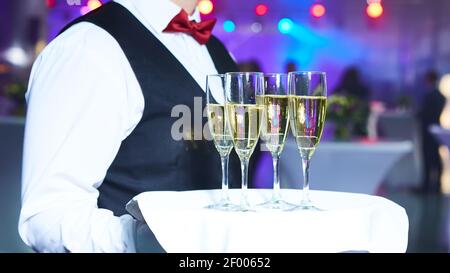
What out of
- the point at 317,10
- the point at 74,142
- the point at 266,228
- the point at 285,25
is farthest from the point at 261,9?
the point at 266,228

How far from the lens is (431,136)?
8.98 metres

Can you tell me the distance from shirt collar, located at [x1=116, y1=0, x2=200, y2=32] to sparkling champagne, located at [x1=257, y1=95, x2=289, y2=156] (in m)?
0.66

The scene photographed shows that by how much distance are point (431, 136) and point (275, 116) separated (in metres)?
7.92

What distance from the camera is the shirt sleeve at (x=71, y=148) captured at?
1.57m

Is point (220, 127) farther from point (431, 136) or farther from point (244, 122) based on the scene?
point (431, 136)

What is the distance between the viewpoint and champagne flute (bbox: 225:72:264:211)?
55.9 inches

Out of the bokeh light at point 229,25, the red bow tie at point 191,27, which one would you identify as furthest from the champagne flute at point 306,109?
the bokeh light at point 229,25

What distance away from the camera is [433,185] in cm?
905

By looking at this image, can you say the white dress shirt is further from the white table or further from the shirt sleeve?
the white table

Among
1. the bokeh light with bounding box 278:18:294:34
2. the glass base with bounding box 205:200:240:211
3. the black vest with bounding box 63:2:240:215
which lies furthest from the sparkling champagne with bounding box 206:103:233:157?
the bokeh light with bounding box 278:18:294:34

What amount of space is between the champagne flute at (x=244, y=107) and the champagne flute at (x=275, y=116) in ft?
0.07

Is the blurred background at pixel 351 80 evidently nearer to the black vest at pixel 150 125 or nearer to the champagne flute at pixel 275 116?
the black vest at pixel 150 125
